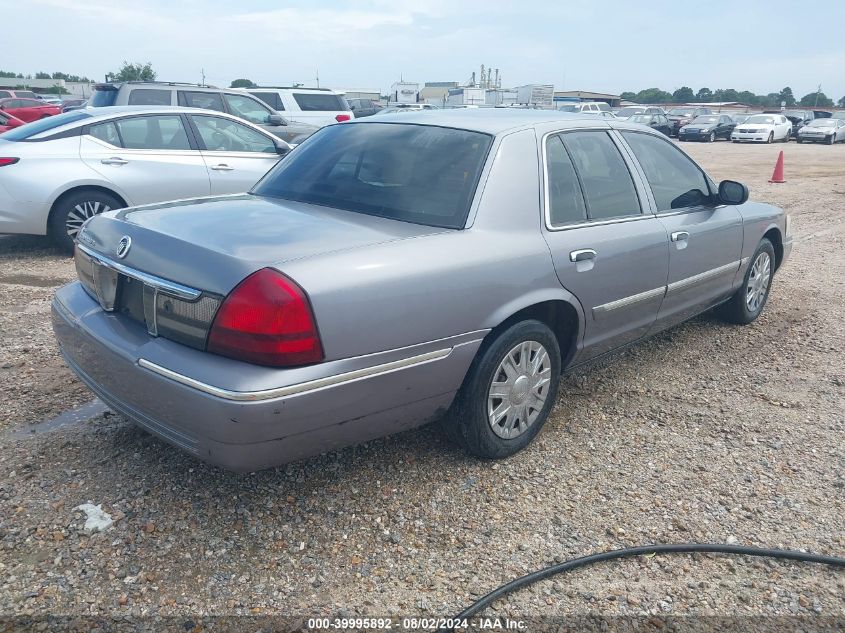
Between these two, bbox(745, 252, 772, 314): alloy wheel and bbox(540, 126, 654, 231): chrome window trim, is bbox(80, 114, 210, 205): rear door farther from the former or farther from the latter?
bbox(745, 252, 772, 314): alloy wheel

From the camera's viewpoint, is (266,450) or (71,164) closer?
(266,450)

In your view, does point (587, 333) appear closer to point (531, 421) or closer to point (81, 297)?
point (531, 421)

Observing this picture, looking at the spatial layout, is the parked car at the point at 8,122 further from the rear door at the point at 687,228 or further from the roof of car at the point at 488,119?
the rear door at the point at 687,228

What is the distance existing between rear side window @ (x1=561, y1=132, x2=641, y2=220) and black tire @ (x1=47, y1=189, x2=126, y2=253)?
5.02 metres

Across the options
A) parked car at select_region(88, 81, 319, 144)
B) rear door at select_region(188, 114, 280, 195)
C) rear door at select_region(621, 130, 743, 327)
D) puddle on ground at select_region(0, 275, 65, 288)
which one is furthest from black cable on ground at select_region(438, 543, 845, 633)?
parked car at select_region(88, 81, 319, 144)

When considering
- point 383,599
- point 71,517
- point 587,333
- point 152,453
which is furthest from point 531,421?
point 71,517

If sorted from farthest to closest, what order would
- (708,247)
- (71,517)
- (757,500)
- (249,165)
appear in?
(249,165), (708,247), (757,500), (71,517)

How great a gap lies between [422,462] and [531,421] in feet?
1.88

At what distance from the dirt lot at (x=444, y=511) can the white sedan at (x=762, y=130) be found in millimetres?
30276

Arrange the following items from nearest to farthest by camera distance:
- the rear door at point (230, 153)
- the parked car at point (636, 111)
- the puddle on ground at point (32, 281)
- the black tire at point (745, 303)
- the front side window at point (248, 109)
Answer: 1. the black tire at point (745, 303)
2. the puddle on ground at point (32, 281)
3. the rear door at point (230, 153)
4. the front side window at point (248, 109)
5. the parked car at point (636, 111)

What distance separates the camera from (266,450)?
249cm

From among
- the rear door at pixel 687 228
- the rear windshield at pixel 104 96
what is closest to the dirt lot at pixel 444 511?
the rear door at pixel 687 228

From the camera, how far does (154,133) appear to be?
7379 mm

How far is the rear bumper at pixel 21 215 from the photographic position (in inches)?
257
